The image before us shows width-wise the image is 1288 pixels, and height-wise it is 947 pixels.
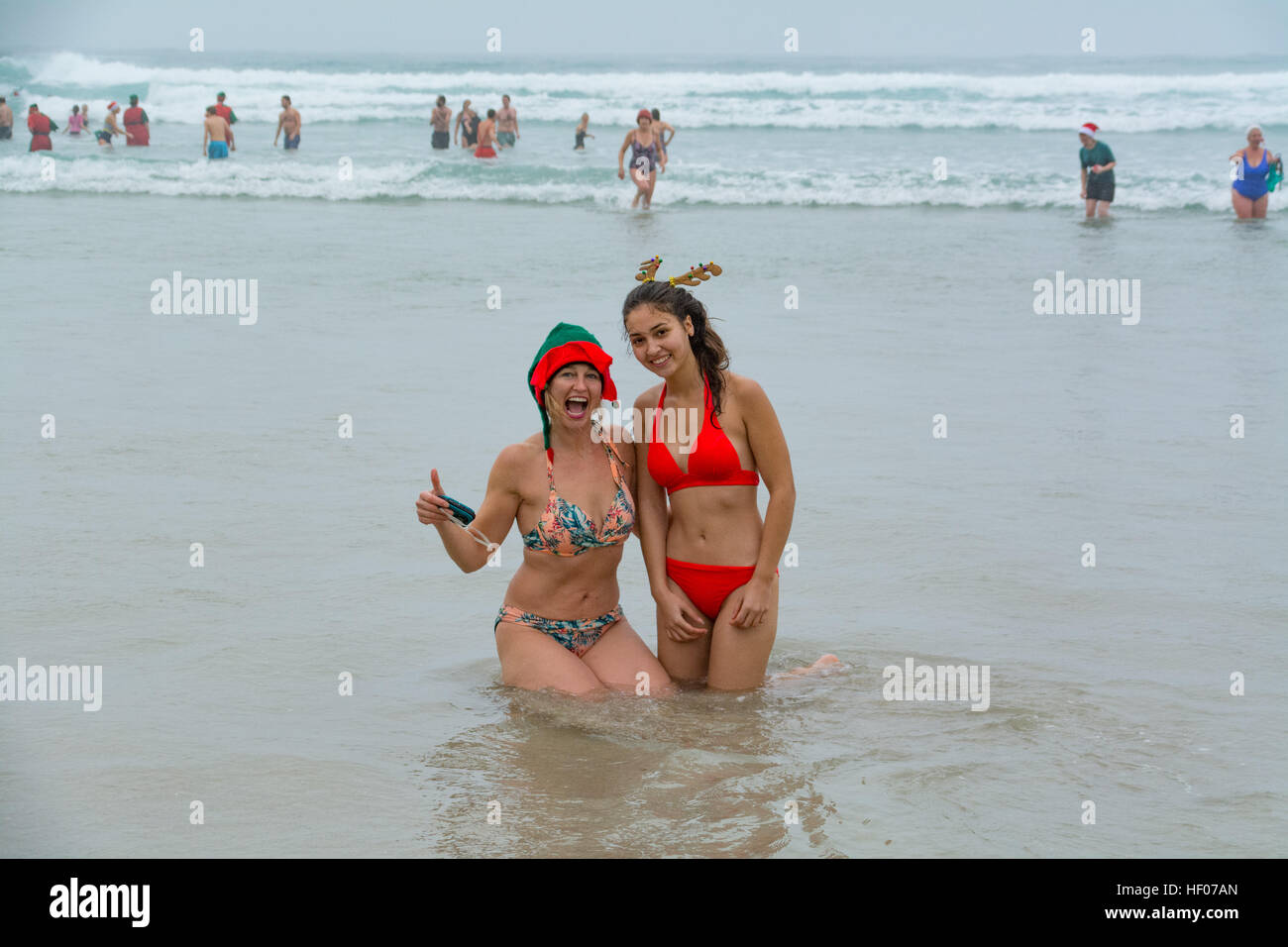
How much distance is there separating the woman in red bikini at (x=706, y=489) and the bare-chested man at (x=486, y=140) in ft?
81.4

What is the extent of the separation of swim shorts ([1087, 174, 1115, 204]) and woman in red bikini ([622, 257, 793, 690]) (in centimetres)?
1728

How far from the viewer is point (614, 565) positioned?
5055 millimetres

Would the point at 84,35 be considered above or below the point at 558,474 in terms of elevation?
above

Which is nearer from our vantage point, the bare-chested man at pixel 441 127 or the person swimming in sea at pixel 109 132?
the person swimming in sea at pixel 109 132

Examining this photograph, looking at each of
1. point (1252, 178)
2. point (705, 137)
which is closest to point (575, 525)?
point (1252, 178)

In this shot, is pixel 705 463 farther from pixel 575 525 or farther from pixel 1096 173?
pixel 1096 173

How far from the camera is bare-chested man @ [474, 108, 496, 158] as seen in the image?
94.3 ft

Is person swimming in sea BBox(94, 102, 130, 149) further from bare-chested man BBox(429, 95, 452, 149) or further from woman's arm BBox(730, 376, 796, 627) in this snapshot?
woman's arm BBox(730, 376, 796, 627)

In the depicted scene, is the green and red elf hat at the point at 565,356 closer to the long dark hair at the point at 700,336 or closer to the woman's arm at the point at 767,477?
the long dark hair at the point at 700,336

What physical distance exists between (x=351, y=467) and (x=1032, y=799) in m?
4.72

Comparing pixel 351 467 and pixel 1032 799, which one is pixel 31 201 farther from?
pixel 1032 799

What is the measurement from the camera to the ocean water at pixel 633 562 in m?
4.10

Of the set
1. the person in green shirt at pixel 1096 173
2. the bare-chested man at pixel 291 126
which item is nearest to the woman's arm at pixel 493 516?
the person in green shirt at pixel 1096 173
